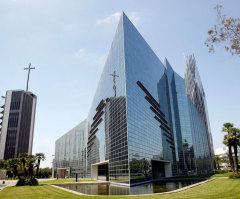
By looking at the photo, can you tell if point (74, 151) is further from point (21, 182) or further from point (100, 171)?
point (21, 182)

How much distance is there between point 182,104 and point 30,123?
110 metres

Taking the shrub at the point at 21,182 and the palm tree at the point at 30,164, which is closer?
the shrub at the point at 21,182

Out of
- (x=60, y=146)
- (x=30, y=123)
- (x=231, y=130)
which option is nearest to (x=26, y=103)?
(x=30, y=123)

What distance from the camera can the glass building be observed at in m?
37.5

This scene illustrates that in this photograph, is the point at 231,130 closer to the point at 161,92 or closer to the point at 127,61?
the point at 127,61

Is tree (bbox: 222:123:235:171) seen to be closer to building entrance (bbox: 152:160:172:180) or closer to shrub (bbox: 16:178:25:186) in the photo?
building entrance (bbox: 152:160:172:180)

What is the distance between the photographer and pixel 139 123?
4188 cm

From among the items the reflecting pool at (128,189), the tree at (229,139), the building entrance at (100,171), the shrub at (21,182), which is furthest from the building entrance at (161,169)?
the shrub at (21,182)

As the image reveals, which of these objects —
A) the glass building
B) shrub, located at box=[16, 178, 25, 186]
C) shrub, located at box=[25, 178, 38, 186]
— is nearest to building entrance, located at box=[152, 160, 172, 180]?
the glass building

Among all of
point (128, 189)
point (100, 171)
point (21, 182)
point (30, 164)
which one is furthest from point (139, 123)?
point (100, 171)

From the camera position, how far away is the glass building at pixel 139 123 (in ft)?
123

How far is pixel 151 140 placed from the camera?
49.0m

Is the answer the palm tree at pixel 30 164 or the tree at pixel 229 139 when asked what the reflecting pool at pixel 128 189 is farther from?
the tree at pixel 229 139

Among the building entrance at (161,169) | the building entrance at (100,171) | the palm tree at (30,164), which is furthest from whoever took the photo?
the building entrance at (161,169)
